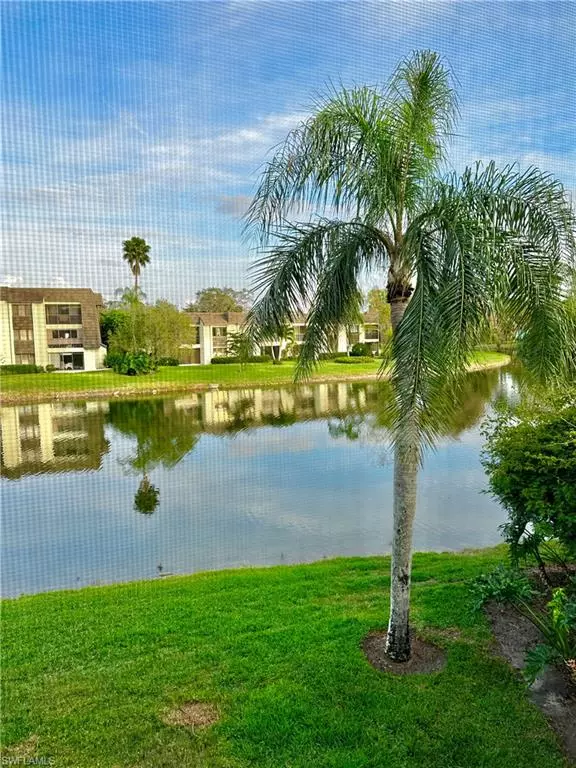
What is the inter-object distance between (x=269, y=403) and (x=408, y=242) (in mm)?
8526

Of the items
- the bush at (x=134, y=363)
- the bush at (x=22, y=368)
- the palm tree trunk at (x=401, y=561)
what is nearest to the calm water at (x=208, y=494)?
the palm tree trunk at (x=401, y=561)

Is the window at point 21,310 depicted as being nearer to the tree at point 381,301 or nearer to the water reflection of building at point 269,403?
the water reflection of building at point 269,403

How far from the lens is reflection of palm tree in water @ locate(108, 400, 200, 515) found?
175 inches

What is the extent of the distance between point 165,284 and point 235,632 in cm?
272

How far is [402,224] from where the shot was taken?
1.48m

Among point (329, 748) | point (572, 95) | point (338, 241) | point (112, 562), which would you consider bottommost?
point (112, 562)

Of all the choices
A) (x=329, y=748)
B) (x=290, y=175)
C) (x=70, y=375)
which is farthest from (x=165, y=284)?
(x=70, y=375)

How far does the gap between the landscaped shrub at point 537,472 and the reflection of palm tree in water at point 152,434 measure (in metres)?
2.94

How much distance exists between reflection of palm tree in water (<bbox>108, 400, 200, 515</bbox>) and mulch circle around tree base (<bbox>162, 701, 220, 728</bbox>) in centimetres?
268

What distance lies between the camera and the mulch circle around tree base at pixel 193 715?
1223 mm

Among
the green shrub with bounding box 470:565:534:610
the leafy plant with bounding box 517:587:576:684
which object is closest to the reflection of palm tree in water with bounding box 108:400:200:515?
the green shrub with bounding box 470:565:534:610

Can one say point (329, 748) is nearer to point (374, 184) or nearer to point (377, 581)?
point (377, 581)

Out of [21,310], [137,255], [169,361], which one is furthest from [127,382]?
[137,255]

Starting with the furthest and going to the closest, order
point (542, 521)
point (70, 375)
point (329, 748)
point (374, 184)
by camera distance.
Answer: point (70, 375) < point (542, 521) < point (374, 184) < point (329, 748)
